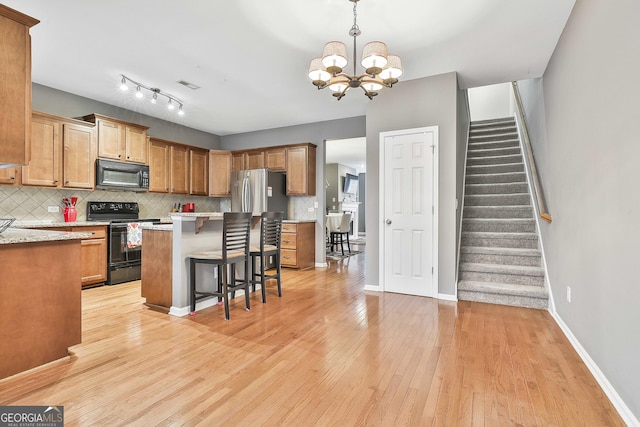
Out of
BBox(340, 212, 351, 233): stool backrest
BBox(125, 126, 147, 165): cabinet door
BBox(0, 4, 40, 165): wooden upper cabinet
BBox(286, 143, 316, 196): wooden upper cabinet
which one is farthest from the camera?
BBox(340, 212, 351, 233): stool backrest

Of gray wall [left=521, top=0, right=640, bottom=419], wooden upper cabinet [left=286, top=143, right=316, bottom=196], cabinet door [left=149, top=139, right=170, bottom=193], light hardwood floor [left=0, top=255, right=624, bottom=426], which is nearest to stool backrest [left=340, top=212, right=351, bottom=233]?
wooden upper cabinet [left=286, top=143, right=316, bottom=196]

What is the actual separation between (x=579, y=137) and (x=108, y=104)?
6.14 meters

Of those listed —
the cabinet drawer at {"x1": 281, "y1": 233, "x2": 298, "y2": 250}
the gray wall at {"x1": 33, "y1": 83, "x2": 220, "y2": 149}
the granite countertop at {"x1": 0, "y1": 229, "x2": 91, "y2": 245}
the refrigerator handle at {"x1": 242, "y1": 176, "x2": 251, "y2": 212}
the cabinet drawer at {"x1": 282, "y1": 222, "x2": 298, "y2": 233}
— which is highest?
the gray wall at {"x1": 33, "y1": 83, "x2": 220, "y2": 149}

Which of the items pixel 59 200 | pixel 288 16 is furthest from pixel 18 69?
pixel 59 200

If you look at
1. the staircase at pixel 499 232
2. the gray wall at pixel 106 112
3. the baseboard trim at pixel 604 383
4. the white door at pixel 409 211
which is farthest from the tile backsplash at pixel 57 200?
the baseboard trim at pixel 604 383

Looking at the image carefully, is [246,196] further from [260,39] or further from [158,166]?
[260,39]

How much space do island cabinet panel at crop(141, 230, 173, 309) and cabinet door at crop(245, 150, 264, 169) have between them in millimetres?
3272

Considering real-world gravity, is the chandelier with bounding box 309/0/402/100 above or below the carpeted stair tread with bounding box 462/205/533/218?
above

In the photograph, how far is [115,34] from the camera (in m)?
3.07

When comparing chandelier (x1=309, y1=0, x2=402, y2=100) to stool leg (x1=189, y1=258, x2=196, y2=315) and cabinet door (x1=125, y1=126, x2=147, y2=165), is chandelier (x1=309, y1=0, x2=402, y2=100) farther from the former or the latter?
cabinet door (x1=125, y1=126, x2=147, y2=165)

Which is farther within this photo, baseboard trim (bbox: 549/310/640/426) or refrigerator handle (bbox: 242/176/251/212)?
refrigerator handle (bbox: 242/176/251/212)

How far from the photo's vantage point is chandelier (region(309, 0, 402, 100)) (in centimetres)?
254

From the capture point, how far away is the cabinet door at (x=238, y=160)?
21.7 ft

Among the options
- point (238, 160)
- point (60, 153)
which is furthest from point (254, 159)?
point (60, 153)
